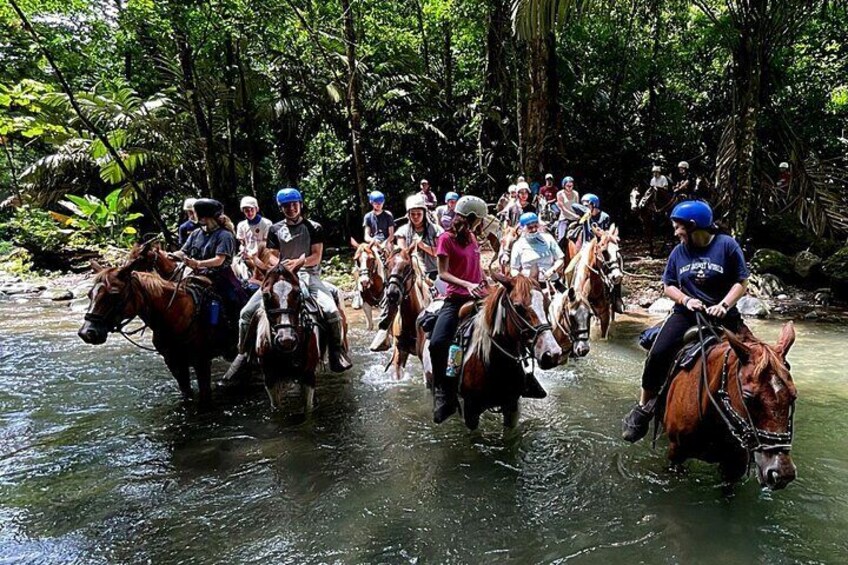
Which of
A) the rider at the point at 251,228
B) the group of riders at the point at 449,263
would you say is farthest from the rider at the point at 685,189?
the rider at the point at 251,228

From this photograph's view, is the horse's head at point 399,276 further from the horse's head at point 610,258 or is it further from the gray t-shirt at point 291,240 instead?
the horse's head at point 610,258

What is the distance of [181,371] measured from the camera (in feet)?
24.5

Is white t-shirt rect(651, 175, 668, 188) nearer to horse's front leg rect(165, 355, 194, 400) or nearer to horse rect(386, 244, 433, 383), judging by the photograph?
horse rect(386, 244, 433, 383)

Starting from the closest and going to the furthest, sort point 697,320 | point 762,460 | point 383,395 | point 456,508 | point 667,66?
point 762,460
point 697,320
point 456,508
point 383,395
point 667,66

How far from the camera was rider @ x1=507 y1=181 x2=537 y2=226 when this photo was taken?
13.7 m

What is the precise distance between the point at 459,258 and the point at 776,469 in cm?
334

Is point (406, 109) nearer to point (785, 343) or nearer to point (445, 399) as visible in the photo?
point (445, 399)

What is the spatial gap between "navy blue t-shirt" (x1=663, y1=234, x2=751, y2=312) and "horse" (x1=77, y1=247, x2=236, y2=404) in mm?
5515

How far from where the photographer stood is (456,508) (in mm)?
4949

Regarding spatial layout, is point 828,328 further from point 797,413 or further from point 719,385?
point 719,385

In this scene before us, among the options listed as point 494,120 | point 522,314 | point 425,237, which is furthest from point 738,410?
point 494,120

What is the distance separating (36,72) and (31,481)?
2618 centimetres

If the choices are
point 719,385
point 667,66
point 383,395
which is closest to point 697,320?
point 719,385

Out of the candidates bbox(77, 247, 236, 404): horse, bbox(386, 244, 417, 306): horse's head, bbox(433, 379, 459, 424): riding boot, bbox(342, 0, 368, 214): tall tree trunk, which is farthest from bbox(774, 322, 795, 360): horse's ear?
bbox(342, 0, 368, 214): tall tree trunk
